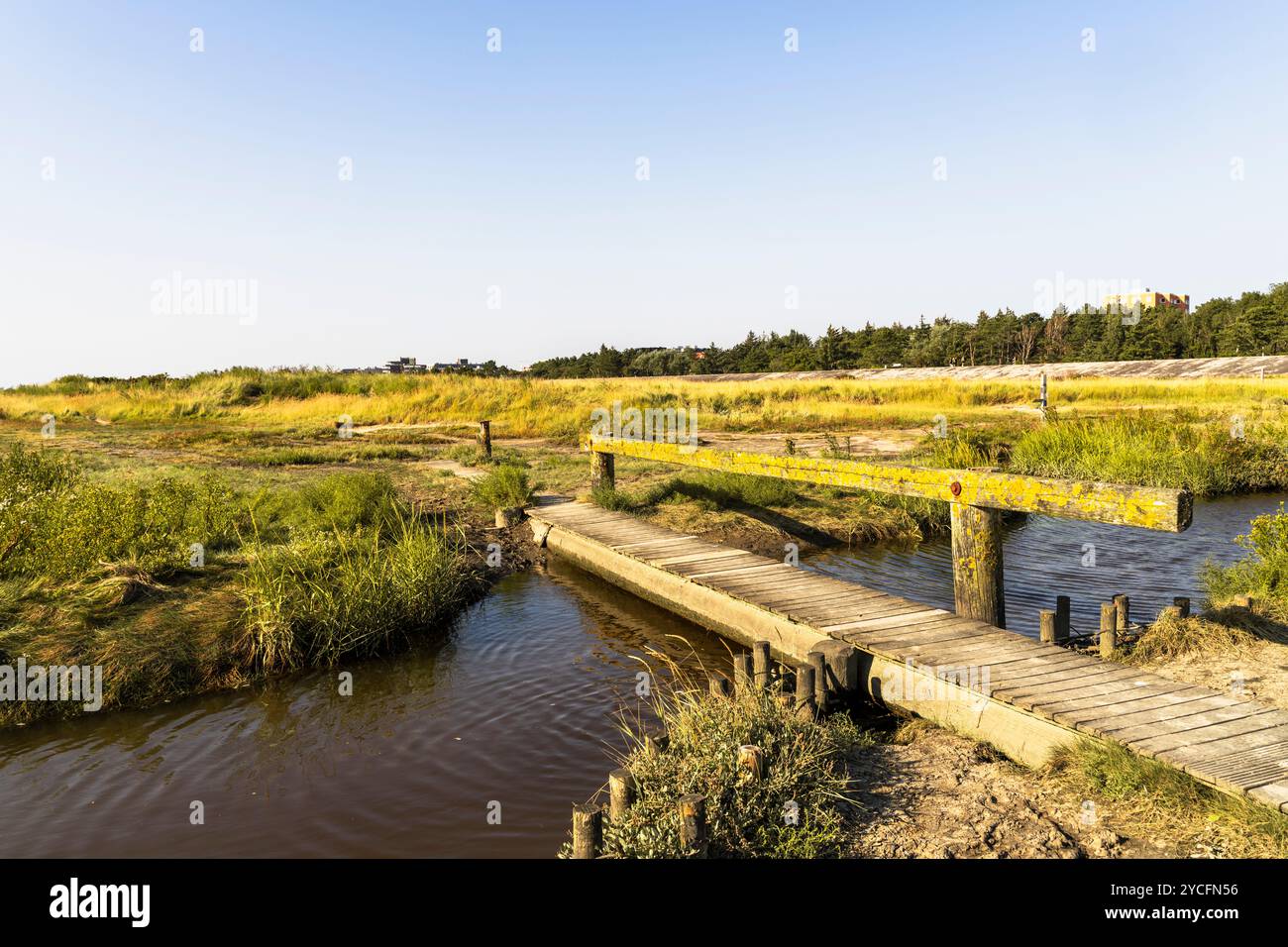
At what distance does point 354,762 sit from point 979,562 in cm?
558

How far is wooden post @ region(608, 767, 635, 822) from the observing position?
436cm

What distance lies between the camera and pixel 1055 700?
17.3ft

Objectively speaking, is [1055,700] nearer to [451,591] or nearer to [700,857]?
[700,857]

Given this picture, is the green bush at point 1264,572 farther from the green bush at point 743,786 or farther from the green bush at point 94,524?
the green bush at point 94,524

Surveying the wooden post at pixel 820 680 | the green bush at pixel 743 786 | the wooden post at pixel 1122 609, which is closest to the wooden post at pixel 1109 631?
the wooden post at pixel 1122 609

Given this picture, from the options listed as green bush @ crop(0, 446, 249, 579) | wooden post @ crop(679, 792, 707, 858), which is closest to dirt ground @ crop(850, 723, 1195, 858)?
wooden post @ crop(679, 792, 707, 858)

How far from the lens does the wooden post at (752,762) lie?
15.1ft

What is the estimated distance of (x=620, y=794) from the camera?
441cm

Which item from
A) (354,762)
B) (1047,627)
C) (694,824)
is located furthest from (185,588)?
(1047,627)

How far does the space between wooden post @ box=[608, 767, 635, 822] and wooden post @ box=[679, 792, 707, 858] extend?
1.34 feet

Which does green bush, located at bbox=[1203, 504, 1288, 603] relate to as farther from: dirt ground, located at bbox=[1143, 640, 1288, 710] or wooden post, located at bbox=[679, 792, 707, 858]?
wooden post, located at bbox=[679, 792, 707, 858]

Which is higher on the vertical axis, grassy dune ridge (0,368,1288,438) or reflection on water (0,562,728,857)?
grassy dune ridge (0,368,1288,438)
